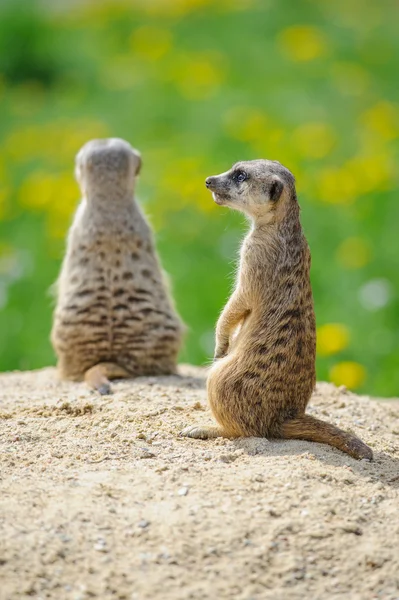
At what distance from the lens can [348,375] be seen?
6.16 meters

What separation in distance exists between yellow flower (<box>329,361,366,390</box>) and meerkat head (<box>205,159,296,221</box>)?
2222mm

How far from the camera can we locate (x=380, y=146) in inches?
379

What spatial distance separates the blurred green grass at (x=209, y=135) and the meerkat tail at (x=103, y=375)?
3.13 feet

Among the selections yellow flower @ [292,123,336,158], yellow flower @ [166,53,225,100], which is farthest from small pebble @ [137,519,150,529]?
yellow flower @ [166,53,225,100]

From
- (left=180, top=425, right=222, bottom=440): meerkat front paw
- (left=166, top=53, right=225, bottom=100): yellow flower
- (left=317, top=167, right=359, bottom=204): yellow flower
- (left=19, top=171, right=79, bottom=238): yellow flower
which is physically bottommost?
(left=180, top=425, right=222, bottom=440): meerkat front paw

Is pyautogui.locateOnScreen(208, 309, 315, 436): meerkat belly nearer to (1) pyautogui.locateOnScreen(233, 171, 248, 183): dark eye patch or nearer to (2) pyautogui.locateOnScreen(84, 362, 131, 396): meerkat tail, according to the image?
(1) pyautogui.locateOnScreen(233, 171, 248, 183): dark eye patch

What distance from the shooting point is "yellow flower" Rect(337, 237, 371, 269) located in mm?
7562

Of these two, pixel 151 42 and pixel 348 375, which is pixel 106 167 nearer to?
pixel 348 375

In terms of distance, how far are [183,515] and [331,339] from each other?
3.54 m

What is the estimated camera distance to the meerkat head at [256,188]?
407 centimetres

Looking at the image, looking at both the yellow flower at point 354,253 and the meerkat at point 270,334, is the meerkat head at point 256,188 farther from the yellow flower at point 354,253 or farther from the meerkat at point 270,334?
the yellow flower at point 354,253

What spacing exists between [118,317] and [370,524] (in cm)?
255

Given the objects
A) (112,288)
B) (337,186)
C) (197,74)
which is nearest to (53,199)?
(337,186)

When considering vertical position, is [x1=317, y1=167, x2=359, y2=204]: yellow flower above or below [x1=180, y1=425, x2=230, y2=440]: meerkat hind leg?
above
